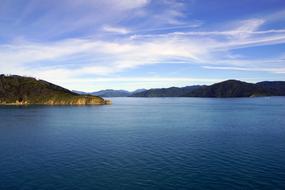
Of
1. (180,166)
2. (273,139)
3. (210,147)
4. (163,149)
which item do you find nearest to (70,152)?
(163,149)

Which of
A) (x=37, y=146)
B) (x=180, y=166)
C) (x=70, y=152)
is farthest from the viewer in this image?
(x=37, y=146)

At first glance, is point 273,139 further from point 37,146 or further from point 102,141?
point 37,146

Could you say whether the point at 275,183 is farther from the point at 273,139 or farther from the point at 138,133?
the point at 138,133

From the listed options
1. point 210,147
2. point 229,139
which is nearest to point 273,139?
point 229,139

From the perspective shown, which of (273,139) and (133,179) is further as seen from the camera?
(273,139)

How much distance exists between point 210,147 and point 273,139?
70.2 ft

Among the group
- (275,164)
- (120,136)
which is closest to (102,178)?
(275,164)

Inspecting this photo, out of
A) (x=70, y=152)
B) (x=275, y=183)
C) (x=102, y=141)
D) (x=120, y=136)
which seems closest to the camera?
(x=275, y=183)

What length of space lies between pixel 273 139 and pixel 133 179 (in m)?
48.5

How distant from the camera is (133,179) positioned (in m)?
43.7

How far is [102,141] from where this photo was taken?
76.2m

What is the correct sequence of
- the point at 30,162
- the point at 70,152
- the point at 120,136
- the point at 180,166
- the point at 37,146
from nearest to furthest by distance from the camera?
the point at 180,166
the point at 30,162
the point at 70,152
the point at 37,146
the point at 120,136

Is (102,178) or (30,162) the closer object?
(102,178)

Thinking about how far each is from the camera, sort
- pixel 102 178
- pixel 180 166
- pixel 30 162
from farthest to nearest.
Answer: pixel 30 162 < pixel 180 166 < pixel 102 178
